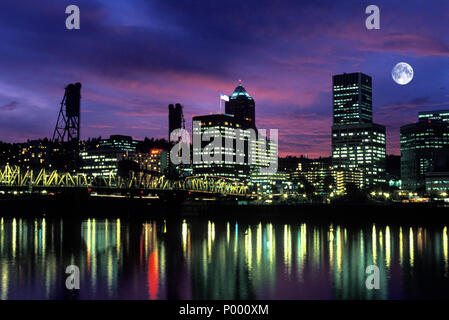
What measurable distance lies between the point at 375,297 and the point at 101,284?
1934 cm

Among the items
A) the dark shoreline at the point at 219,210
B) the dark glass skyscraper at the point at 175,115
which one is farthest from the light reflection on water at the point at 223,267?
Answer: the dark glass skyscraper at the point at 175,115

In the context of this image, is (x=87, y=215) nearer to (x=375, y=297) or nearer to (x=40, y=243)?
(x=40, y=243)

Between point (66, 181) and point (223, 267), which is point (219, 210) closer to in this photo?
point (66, 181)

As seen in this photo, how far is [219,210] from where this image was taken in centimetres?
14750

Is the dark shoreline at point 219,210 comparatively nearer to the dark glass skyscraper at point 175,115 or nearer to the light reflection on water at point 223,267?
the dark glass skyscraper at point 175,115

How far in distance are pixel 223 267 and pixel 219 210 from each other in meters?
101

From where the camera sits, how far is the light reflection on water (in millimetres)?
35941

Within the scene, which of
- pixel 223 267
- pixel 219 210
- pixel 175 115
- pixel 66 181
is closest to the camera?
pixel 223 267

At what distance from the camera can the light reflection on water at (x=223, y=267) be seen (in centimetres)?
3594

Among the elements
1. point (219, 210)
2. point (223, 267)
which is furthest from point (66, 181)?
point (223, 267)

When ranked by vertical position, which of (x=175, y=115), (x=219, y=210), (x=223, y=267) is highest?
(x=175, y=115)

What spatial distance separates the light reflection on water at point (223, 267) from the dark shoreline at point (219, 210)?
50421 mm

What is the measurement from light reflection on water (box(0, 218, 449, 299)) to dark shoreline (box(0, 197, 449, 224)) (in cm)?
5042

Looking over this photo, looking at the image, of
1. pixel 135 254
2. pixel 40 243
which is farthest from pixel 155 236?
pixel 135 254
